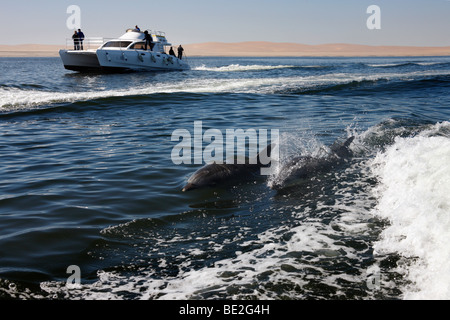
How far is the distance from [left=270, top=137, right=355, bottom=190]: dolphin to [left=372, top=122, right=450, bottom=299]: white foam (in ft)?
2.87

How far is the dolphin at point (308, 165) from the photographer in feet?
24.5

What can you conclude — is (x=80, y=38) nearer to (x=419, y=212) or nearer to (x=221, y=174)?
(x=221, y=174)

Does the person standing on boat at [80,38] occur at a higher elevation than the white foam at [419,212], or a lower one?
higher

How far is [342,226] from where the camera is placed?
17.7 feet

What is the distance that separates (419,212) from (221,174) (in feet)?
11.6

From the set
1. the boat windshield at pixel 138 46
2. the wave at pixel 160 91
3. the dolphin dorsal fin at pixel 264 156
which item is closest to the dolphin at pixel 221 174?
the dolphin dorsal fin at pixel 264 156

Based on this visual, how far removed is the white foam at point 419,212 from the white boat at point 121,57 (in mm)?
32454

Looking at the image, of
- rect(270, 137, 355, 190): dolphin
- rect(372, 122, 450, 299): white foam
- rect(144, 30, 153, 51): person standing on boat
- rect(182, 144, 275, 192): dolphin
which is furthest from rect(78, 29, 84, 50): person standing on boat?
rect(372, 122, 450, 299): white foam

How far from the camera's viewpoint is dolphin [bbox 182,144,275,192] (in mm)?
7273

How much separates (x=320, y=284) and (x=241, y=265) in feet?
3.04

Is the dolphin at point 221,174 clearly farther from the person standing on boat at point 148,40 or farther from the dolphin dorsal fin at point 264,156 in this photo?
the person standing on boat at point 148,40

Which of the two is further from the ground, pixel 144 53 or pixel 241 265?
pixel 144 53
